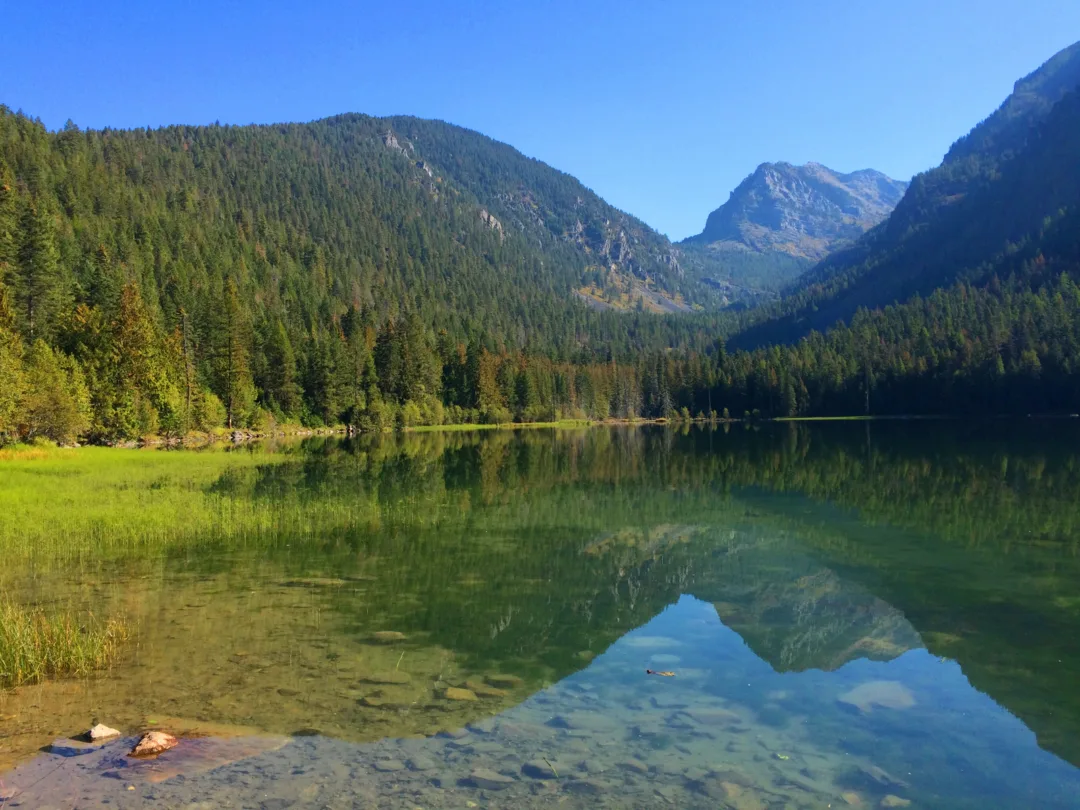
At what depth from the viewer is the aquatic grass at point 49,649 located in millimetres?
12281

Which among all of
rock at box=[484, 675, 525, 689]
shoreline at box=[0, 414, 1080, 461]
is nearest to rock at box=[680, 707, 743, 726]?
rock at box=[484, 675, 525, 689]

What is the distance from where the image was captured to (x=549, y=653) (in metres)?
14.6

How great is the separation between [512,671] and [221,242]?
653 ft

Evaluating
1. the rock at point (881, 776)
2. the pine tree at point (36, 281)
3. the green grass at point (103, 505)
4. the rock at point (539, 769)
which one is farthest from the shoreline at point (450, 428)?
the rock at point (881, 776)

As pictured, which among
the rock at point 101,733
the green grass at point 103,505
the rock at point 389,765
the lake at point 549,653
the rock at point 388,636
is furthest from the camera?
the green grass at point 103,505

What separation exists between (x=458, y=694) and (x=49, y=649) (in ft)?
25.3

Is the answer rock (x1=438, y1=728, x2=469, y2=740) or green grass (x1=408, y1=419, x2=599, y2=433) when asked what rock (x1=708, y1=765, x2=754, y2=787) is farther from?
green grass (x1=408, y1=419, x2=599, y2=433)

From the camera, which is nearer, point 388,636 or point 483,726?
point 483,726

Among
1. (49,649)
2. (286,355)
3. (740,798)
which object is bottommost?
(740,798)

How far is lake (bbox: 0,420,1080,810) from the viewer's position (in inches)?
368

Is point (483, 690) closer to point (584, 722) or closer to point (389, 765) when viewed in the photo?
point (584, 722)

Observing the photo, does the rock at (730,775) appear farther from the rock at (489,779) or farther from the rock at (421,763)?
the rock at (421,763)

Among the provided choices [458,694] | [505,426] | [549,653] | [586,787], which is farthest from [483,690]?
[505,426]

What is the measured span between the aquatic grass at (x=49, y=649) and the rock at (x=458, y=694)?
6.55 m
